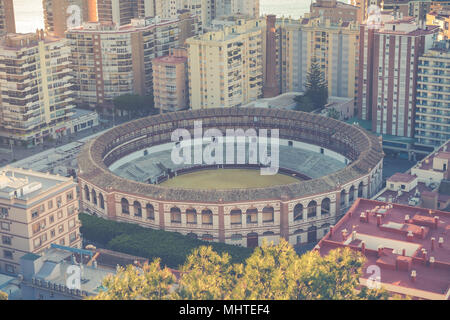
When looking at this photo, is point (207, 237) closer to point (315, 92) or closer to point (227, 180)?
point (227, 180)

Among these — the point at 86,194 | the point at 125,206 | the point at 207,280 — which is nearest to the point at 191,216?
the point at 125,206

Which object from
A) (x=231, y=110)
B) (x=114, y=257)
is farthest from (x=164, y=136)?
(x=114, y=257)

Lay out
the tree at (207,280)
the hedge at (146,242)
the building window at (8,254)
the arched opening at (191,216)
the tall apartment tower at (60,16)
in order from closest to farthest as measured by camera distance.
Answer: the tree at (207,280) → the building window at (8,254) → the hedge at (146,242) → the arched opening at (191,216) → the tall apartment tower at (60,16)

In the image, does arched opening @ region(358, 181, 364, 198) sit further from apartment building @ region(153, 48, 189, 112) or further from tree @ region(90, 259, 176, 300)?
apartment building @ region(153, 48, 189, 112)

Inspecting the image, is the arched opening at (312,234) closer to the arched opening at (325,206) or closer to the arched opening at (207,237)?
the arched opening at (325,206)

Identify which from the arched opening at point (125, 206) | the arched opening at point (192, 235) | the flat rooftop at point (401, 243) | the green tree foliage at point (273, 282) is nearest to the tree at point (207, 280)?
the green tree foliage at point (273, 282)

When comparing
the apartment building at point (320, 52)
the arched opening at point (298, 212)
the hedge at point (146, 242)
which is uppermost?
the apartment building at point (320, 52)
